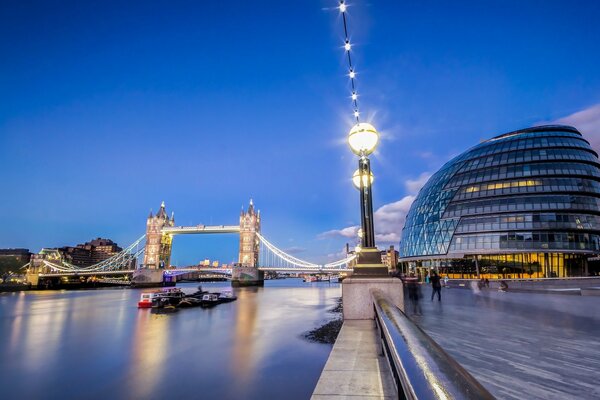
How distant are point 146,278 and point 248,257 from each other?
32.2 meters

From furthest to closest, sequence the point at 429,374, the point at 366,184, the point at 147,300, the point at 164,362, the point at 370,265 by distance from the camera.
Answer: the point at 147,300 → the point at 164,362 → the point at 366,184 → the point at 370,265 → the point at 429,374

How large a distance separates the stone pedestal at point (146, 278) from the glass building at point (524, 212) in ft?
275

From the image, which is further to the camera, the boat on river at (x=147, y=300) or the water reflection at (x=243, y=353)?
the boat on river at (x=147, y=300)

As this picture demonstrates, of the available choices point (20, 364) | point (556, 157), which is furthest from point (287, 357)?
point (556, 157)

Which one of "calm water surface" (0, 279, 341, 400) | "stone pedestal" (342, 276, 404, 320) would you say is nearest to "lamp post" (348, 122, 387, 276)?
"stone pedestal" (342, 276, 404, 320)

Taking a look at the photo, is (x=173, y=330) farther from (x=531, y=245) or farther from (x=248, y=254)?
(x=248, y=254)

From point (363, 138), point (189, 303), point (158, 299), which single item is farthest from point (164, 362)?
point (158, 299)

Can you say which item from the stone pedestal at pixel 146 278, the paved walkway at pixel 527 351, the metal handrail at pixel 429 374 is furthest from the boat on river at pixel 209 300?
the stone pedestal at pixel 146 278

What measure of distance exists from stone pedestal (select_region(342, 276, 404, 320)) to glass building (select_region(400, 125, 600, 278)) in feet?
175

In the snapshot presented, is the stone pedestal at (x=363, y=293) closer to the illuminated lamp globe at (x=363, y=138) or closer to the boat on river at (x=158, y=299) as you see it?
the illuminated lamp globe at (x=363, y=138)

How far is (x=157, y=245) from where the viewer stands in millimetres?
123000

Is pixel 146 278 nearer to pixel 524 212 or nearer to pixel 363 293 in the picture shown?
pixel 524 212

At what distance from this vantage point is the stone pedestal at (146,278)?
103 metres

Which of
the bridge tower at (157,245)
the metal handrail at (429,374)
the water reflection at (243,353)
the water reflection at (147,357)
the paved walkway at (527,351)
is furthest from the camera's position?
the bridge tower at (157,245)
